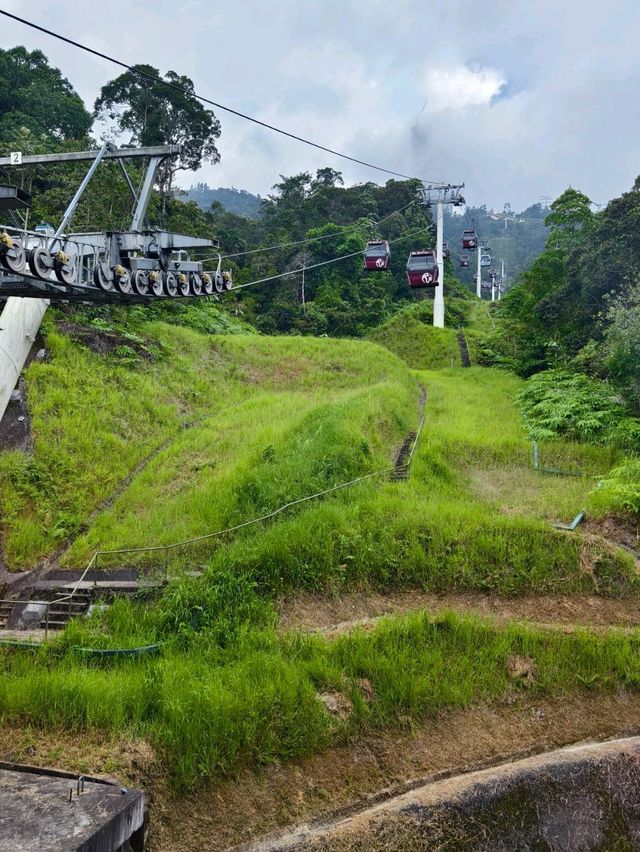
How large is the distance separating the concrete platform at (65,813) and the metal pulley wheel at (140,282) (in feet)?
27.6

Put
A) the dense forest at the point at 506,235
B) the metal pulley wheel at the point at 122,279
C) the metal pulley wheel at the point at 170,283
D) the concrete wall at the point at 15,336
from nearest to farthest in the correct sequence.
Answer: the metal pulley wheel at the point at 122,279 < the metal pulley wheel at the point at 170,283 < the concrete wall at the point at 15,336 < the dense forest at the point at 506,235

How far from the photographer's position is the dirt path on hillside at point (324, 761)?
18.9 ft

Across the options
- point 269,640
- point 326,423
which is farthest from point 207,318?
point 269,640

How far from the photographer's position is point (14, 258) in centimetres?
816

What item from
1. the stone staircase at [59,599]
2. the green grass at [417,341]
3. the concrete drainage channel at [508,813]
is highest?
the green grass at [417,341]

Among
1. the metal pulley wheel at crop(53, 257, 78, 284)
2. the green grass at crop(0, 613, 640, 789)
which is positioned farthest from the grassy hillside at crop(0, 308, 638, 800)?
the metal pulley wheel at crop(53, 257, 78, 284)

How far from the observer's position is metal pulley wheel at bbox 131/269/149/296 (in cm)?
1111

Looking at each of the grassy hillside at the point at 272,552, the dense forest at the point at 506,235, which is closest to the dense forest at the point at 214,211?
the grassy hillside at the point at 272,552

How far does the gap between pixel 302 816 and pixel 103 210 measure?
25.1m

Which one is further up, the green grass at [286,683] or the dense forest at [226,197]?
the dense forest at [226,197]

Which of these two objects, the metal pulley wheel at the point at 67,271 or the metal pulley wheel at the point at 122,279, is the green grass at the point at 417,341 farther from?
the metal pulley wheel at the point at 67,271

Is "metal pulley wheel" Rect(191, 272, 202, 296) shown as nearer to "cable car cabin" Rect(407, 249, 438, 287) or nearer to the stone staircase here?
the stone staircase

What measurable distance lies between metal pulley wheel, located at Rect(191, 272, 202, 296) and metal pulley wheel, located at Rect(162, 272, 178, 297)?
75 cm

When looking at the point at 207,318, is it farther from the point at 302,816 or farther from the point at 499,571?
the point at 302,816
